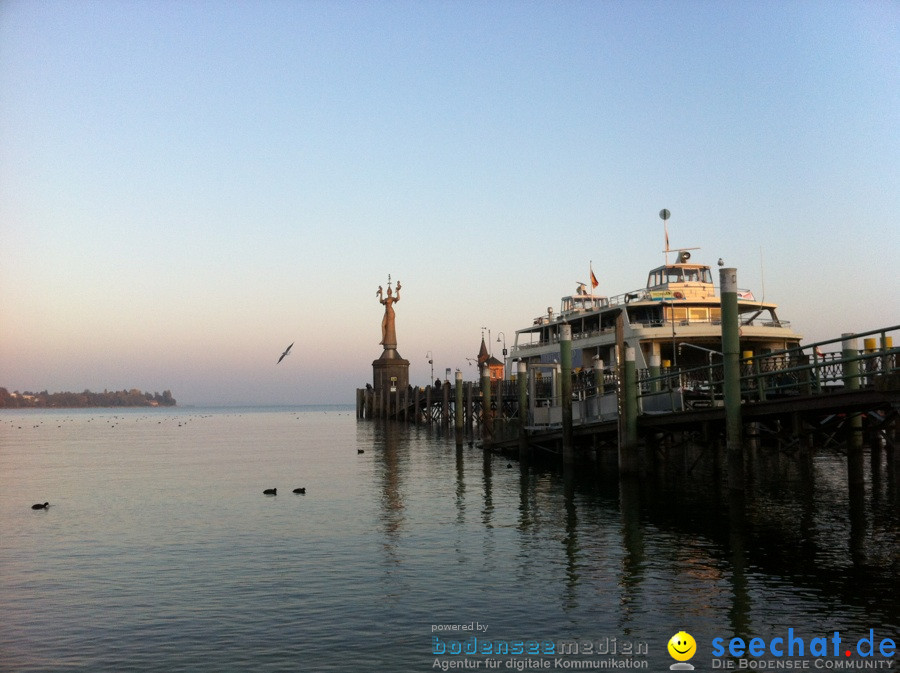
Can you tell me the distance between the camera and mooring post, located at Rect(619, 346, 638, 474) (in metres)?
26.2

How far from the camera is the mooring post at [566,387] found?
98.8ft

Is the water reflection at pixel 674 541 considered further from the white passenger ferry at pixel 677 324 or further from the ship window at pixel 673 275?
the ship window at pixel 673 275

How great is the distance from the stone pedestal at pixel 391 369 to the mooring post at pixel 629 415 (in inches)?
2386

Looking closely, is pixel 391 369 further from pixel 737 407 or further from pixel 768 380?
pixel 737 407

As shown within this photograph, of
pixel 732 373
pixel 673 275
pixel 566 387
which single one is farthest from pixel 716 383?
pixel 673 275

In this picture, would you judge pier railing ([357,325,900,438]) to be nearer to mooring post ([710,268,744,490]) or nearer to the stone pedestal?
mooring post ([710,268,744,490])

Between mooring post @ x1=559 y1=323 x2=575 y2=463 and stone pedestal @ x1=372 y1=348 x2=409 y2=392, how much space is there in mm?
56655

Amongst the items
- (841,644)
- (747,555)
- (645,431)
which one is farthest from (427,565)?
(645,431)

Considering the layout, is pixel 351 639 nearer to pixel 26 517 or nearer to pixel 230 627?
pixel 230 627

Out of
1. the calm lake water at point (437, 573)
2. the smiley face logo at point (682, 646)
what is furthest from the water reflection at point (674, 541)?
the smiley face logo at point (682, 646)

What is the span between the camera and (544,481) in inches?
1203

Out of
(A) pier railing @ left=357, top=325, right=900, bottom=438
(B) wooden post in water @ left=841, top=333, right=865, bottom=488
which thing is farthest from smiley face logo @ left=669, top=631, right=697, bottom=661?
(B) wooden post in water @ left=841, top=333, right=865, bottom=488

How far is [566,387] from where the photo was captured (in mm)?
30141

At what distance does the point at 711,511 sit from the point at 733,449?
2.65m
